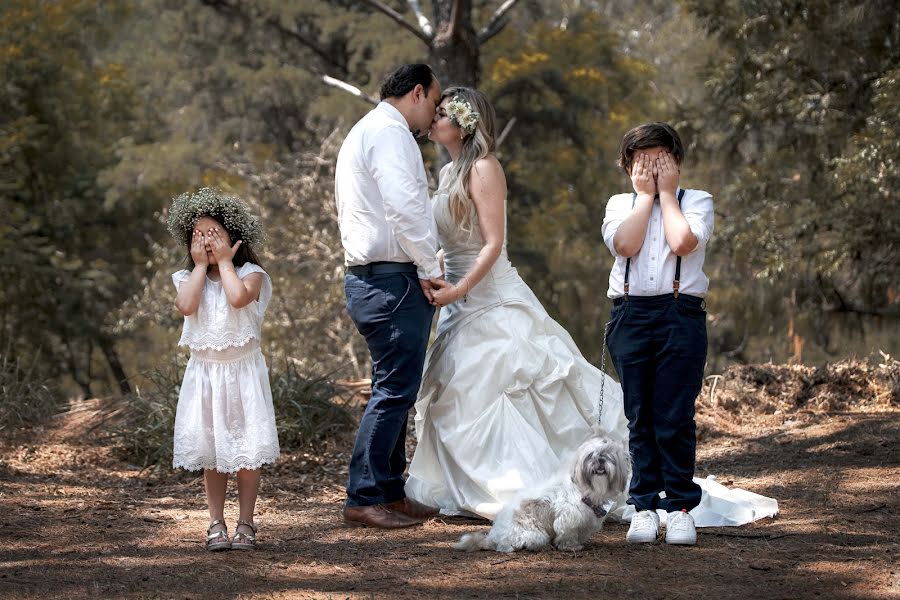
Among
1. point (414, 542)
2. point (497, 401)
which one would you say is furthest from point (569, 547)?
point (497, 401)

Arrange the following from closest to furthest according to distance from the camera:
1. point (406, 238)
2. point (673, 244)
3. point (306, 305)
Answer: point (673, 244) < point (406, 238) < point (306, 305)

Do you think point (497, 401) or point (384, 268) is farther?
point (497, 401)

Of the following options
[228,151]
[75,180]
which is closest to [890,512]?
[75,180]

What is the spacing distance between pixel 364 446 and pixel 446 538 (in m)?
0.55

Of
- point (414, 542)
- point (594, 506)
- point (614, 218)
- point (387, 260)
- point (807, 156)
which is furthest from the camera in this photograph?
point (807, 156)

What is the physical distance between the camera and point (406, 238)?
4.58m

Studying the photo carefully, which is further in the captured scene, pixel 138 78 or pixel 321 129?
pixel 138 78

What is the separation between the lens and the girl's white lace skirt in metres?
4.30

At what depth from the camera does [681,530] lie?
14.2 ft

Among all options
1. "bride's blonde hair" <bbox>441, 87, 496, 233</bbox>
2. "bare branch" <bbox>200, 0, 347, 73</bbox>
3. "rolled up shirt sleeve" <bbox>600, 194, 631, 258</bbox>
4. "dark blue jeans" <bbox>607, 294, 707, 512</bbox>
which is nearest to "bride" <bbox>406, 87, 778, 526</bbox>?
"bride's blonde hair" <bbox>441, 87, 496, 233</bbox>

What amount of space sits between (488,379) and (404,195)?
1002 millimetres

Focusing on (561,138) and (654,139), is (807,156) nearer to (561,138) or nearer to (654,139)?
(654,139)

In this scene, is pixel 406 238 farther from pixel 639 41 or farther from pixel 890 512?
pixel 639 41

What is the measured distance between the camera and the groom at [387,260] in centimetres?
461
